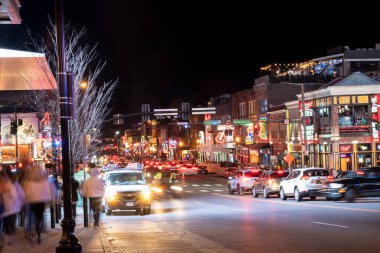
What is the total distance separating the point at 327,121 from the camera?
63.4 metres

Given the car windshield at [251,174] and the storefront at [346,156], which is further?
the storefront at [346,156]

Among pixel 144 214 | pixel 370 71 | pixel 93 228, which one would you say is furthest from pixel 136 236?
pixel 370 71

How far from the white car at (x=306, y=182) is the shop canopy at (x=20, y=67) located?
15952 mm

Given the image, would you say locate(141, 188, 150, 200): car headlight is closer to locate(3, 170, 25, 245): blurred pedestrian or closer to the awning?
locate(3, 170, 25, 245): blurred pedestrian

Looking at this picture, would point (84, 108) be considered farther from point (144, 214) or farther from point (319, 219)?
point (319, 219)

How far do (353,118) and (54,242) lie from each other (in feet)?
164

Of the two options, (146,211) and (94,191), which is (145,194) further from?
(94,191)

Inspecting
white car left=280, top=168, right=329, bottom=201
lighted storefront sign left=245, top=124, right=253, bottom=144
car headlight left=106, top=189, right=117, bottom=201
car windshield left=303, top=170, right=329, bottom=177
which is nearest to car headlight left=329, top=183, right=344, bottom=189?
white car left=280, top=168, right=329, bottom=201

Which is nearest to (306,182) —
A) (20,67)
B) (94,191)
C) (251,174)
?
(251,174)

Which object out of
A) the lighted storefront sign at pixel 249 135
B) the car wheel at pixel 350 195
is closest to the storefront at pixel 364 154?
the lighted storefront sign at pixel 249 135

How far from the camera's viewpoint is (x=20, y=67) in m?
19.5

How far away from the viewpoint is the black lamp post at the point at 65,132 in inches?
474

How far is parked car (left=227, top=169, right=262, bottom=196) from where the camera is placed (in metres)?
44.5

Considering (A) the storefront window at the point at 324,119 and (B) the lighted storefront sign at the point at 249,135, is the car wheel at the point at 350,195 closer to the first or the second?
(A) the storefront window at the point at 324,119
